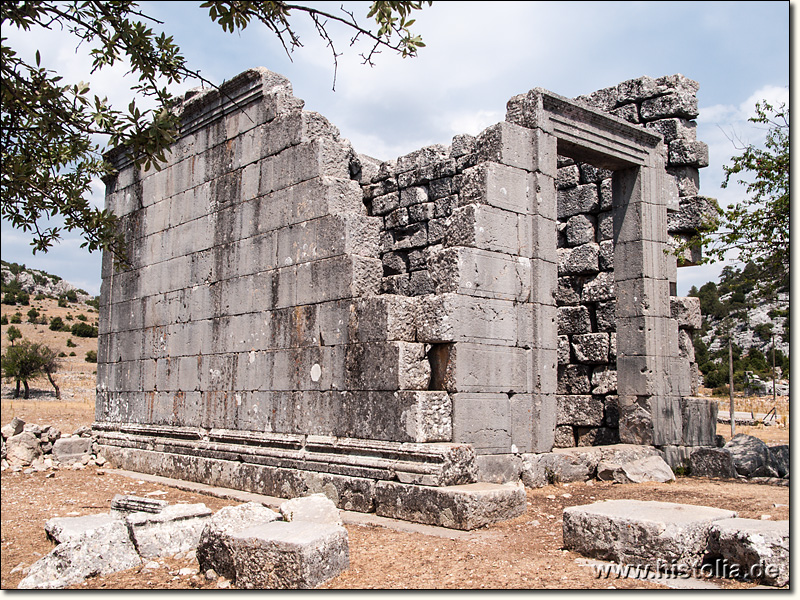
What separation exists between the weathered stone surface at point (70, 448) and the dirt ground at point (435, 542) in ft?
4.60

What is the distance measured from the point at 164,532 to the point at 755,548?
15.0 feet

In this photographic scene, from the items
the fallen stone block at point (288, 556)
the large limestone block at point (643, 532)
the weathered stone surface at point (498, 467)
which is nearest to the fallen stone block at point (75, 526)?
the fallen stone block at point (288, 556)

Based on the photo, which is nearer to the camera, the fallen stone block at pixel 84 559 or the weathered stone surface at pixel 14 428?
the fallen stone block at pixel 84 559

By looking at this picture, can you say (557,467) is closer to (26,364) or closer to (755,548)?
(755,548)

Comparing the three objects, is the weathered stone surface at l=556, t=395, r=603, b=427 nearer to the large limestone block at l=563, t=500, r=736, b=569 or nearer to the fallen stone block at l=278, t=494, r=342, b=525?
the large limestone block at l=563, t=500, r=736, b=569

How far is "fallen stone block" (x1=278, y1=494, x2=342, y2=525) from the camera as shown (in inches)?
245

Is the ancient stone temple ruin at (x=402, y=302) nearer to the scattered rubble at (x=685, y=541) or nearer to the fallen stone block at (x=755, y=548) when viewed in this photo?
the scattered rubble at (x=685, y=541)

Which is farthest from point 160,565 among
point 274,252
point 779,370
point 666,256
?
point 779,370

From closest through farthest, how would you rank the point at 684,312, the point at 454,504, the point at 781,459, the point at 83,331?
the point at 454,504 → the point at 781,459 → the point at 684,312 → the point at 83,331

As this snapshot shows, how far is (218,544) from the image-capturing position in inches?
213

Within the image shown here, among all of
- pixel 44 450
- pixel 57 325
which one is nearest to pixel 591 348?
pixel 44 450

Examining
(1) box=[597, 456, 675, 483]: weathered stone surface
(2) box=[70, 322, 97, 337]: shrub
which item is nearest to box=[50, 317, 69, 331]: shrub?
(2) box=[70, 322, 97, 337]: shrub

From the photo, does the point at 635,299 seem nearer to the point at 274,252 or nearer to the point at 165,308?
the point at 274,252

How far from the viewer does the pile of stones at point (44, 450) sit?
12.3 m
